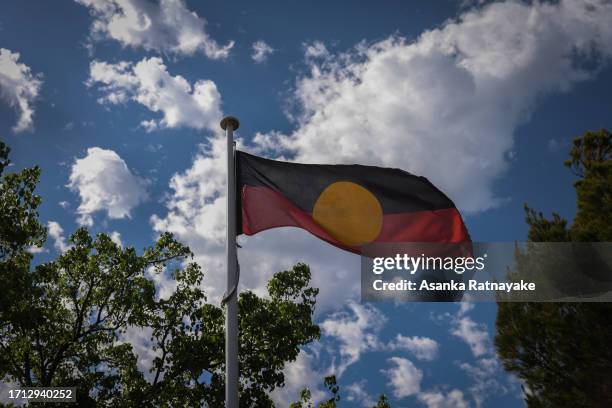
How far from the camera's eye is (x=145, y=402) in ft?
54.5

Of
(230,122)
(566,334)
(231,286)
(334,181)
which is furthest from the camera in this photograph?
(566,334)

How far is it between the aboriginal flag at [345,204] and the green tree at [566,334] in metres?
6.96

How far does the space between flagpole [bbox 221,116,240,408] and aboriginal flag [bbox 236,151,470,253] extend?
35cm

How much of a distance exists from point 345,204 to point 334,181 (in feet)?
1.27

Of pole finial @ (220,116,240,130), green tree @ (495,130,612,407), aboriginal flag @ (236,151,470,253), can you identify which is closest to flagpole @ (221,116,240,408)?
pole finial @ (220,116,240,130)

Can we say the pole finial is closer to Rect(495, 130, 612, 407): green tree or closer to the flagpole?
the flagpole

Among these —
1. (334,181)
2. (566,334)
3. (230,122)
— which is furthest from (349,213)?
(566,334)

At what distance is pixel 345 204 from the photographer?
797 centimetres

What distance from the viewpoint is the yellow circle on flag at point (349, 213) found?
25.7 ft

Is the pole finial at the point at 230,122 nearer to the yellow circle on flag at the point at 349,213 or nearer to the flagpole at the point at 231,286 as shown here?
the flagpole at the point at 231,286

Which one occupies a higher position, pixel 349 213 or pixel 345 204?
pixel 345 204

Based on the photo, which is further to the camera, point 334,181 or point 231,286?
point 334,181

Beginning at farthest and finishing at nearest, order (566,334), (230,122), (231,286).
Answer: (566,334), (230,122), (231,286)

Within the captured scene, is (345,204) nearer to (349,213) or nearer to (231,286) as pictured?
(349,213)
